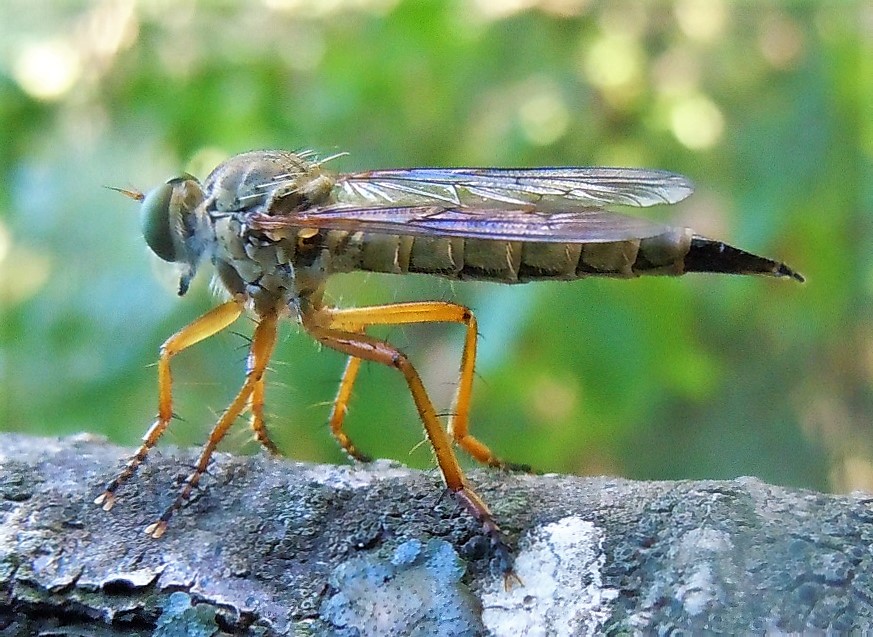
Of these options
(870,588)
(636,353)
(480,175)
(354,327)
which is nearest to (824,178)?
(636,353)

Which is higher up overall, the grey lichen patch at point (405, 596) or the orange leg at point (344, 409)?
the grey lichen patch at point (405, 596)

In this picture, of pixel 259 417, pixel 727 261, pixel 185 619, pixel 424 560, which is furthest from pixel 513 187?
pixel 185 619

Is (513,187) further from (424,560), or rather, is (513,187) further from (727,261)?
(424,560)

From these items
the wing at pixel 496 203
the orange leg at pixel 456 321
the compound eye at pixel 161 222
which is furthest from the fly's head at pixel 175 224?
the orange leg at pixel 456 321

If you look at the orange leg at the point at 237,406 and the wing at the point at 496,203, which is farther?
the wing at the point at 496,203

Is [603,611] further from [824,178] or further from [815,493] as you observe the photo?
[824,178]

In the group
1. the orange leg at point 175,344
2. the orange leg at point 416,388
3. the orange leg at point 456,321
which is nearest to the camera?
the orange leg at point 416,388

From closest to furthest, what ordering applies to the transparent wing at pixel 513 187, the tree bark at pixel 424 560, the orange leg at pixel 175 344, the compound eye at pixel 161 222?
the tree bark at pixel 424 560, the orange leg at pixel 175 344, the transparent wing at pixel 513 187, the compound eye at pixel 161 222

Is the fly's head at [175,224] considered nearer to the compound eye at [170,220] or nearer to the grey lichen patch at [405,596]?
the compound eye at [170,220]
